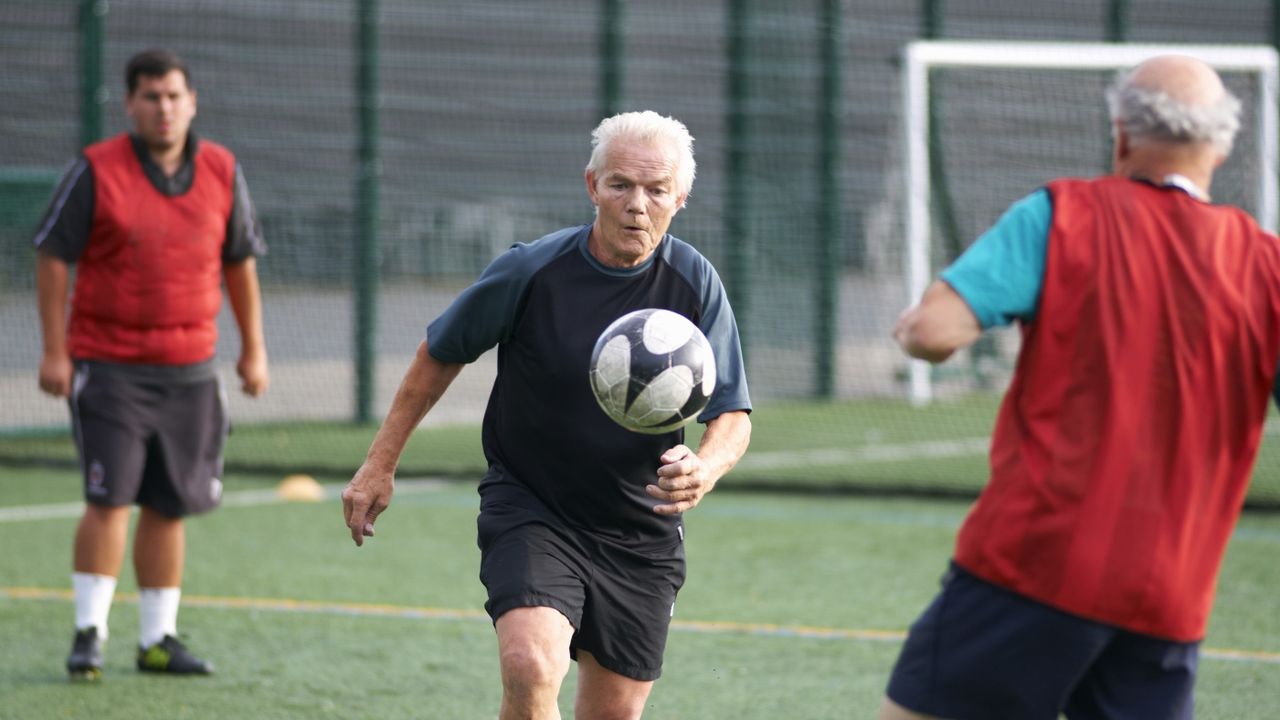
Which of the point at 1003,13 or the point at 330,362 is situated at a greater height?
the point at 1003,13

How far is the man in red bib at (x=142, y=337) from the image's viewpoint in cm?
645

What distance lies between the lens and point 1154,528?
3.33 meters

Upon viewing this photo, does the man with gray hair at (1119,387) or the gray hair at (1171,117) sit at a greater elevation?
the gray hair at (1171,117)

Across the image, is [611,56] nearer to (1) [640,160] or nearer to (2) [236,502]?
(2) [236,502]

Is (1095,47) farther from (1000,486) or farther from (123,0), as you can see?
(1000,486)

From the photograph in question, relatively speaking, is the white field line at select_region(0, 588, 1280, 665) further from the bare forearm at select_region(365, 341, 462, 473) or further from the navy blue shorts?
the navy blue shorts

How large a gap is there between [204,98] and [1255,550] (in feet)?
→ 28.0

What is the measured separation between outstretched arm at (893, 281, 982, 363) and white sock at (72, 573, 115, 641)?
3.92m

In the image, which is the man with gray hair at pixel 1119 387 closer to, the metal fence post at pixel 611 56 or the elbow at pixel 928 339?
the elbow at pixel 928 339

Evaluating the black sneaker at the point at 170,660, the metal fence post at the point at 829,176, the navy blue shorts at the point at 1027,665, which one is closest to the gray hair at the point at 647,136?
the navy blue shorts at the point at 1027,665

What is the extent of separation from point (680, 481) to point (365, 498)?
Result: 0.82 meters

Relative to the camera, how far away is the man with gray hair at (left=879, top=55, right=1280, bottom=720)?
10.8 feet

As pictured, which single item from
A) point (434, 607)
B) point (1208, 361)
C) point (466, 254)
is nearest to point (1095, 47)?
point (466, 254)

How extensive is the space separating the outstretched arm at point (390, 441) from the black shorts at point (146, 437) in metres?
2.24
